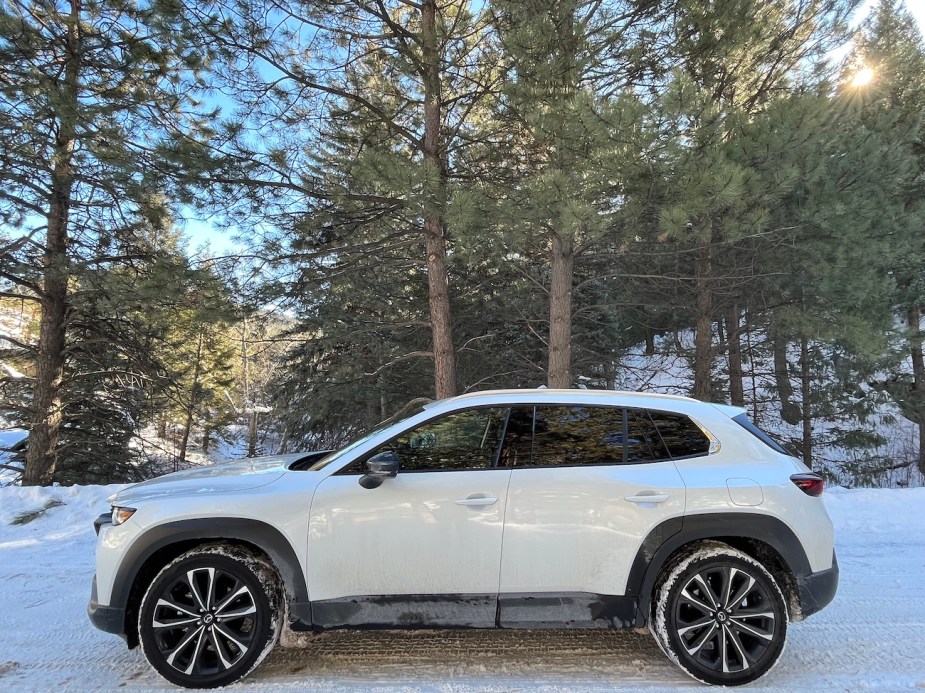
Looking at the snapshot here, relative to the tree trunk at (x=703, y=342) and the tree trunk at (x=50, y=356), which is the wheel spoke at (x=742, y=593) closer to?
the tree trunk at (x=703, y=342)

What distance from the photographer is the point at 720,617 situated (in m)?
2.97

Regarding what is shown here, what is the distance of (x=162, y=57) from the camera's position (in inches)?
269

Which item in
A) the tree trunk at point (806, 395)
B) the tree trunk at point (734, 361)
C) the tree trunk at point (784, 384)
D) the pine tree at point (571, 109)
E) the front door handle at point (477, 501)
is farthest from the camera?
the tree trunk at point (806, 395)

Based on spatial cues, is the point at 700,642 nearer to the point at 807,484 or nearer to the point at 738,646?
the point at 738,646

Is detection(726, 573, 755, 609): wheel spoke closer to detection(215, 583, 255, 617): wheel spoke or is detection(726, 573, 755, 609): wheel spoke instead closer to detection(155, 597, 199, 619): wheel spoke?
detection(215, 583, 255, 617): wheel spoke

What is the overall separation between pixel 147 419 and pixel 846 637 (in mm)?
12611

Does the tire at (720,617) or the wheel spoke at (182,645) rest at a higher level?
the tire at (720,617)

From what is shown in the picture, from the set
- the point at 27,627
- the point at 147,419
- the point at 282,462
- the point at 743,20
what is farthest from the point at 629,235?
the point at 147,419

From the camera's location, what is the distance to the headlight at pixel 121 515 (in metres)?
3.02

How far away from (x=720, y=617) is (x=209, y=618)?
282 centimetres

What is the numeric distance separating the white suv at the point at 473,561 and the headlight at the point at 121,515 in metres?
0.01

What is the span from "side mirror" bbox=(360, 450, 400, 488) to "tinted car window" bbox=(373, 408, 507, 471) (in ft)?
0.46

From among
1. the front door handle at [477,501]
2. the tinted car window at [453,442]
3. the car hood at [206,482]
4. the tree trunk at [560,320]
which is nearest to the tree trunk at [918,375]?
the tree trunk at [560,320]

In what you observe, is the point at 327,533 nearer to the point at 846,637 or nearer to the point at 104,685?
the point at 104,685
